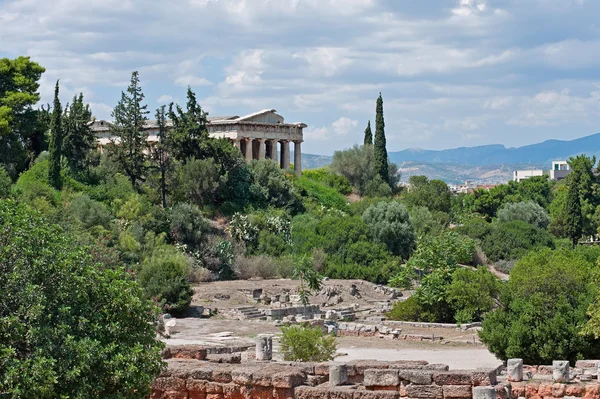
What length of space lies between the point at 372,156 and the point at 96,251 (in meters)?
42.6

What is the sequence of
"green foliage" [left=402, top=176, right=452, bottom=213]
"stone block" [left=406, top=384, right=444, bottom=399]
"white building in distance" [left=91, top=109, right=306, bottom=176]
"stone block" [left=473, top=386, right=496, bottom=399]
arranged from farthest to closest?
"green foliage" [left=402, top=176, right=452, bottom=213]
"white building in distance" [left=91, top=109, right=306, bottom=176]
"stone block" [left=406, top=384, right=444, bottom=399]
"stone block" [left=473, top=386, right=496, bottom=399]

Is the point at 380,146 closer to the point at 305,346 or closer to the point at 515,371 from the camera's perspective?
the point at 305,346

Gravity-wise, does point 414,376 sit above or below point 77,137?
below

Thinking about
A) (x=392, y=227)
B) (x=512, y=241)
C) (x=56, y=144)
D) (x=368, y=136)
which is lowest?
(x=512, y=241)

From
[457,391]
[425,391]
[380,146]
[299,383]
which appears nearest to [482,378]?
[457,391]

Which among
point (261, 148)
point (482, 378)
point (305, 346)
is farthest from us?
point (261, 148)

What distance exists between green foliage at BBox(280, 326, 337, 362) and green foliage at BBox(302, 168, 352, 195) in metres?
47.1

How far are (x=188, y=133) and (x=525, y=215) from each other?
30.3 meters

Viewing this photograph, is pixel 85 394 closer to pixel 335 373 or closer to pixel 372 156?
pixel 335 373

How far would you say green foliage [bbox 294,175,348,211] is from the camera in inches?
2618

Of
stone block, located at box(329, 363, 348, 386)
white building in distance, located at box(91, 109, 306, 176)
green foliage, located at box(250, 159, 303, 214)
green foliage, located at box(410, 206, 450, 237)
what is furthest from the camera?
white building in distance, located at box(91, 109, 306, 176)

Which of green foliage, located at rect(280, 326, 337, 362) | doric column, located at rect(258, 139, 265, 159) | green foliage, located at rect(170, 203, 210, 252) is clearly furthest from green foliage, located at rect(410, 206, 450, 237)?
green foliage, located at rect(280, 326, 337, 362)

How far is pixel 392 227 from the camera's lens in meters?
57.8

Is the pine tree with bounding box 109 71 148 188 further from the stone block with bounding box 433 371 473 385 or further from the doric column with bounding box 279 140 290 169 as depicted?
the stone block with bounding box 433 371 473 385
